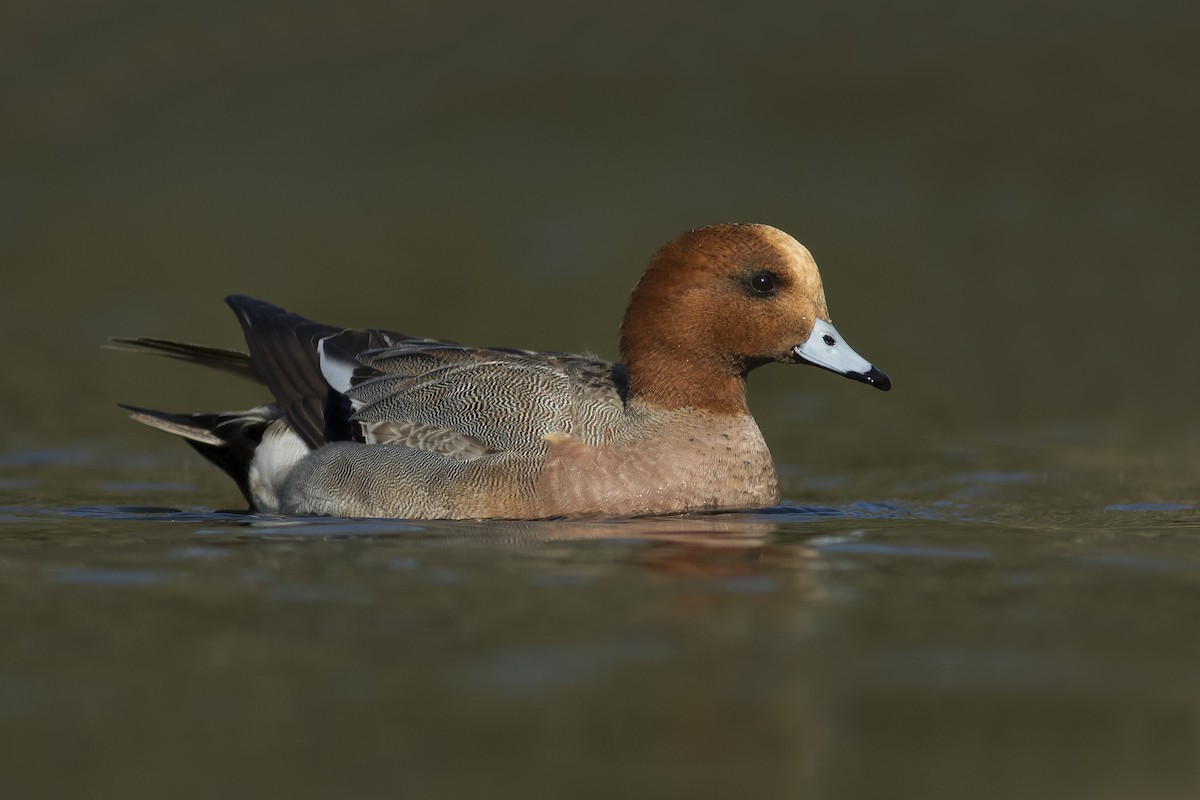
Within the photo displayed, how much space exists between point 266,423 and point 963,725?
484cm

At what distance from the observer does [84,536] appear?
23.5 feet

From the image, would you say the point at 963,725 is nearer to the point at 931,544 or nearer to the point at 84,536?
the point at 931,544

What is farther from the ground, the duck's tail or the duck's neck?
the duck's tail

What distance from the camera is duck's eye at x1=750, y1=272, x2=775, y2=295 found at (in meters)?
7.73

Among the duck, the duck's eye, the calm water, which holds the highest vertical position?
the duck's eye

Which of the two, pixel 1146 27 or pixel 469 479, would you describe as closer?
pixel 469 479

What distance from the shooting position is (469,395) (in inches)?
315

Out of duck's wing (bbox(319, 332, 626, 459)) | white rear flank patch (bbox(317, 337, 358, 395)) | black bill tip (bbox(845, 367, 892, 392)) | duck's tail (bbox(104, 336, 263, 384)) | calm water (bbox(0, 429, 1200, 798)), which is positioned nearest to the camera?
calm water (bbox(0, 429, 1200, 798))

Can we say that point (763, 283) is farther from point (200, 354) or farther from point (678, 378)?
point (200, 354)

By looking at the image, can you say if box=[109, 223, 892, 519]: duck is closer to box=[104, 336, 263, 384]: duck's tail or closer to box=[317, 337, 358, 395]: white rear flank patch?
box=[317, 337, 358, 395]: white rear flank patch

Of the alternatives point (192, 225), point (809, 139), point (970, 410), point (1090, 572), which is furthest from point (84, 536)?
point (809, 139)

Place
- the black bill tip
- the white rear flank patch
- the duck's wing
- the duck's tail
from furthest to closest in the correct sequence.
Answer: the duck's tail
the white rear flank patch
the duck's wing
the black bill tip

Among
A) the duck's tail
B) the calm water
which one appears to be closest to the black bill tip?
the calm water

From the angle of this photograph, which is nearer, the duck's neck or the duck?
Result: the duck
